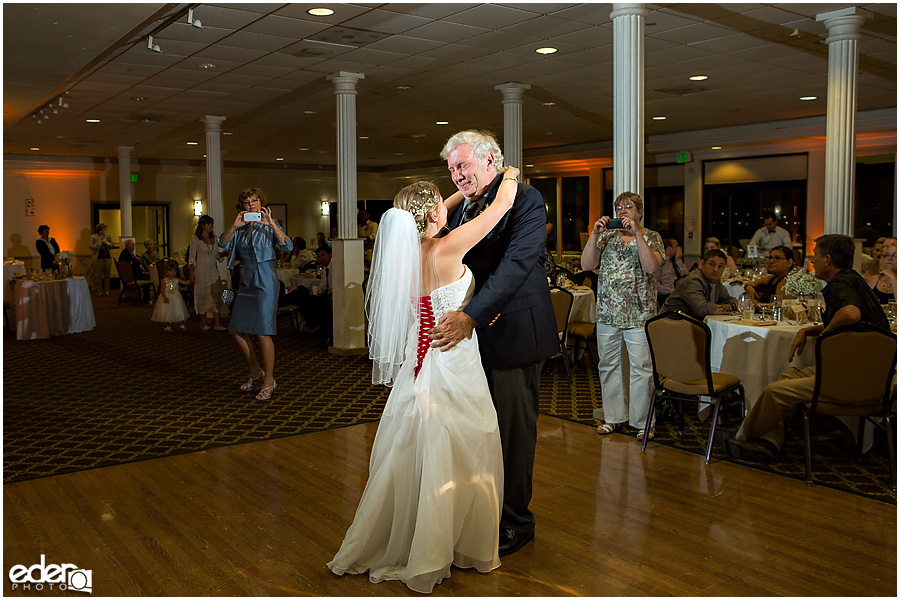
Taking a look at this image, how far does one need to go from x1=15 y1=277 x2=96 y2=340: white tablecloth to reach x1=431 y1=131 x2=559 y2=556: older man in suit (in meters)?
9.01

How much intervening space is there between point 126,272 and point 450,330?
46.6ft

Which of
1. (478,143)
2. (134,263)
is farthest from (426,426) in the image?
(134,263)

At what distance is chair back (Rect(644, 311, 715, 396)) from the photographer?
460 cm

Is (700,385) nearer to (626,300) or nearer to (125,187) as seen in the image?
(626,300)

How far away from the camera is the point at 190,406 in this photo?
6.30 m

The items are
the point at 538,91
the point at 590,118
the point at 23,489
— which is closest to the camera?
the point at 23,489

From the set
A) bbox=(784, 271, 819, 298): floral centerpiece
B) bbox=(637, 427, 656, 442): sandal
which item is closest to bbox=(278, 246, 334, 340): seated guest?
bbox=(637, 427, 656, 442): sandal

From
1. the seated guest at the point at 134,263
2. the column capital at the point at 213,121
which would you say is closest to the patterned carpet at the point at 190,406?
the column capital at the point at 213,121

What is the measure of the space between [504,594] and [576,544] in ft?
1.93

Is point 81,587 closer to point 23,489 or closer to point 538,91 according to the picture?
point 23,489

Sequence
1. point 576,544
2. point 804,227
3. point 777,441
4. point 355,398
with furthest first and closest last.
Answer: point 804,227 < point 355,398 < point 777,441 < point 576,544

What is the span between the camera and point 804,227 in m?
14.5

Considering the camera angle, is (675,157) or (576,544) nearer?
(576,544)

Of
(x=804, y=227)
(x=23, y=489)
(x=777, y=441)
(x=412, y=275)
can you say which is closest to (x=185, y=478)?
(x=23, y=489)
